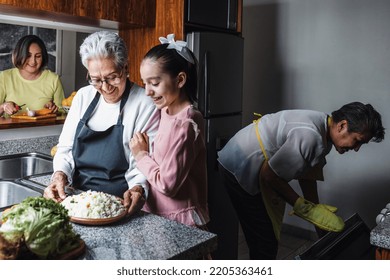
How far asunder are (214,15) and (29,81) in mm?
1113

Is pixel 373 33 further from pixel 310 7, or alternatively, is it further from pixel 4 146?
pixel 4 146

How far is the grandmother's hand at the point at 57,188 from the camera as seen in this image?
4.28 ft

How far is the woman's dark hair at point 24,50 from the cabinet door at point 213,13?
78 centimetres

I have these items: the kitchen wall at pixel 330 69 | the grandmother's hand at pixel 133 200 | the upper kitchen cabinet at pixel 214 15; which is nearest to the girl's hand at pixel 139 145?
the grandmother's hand at pixel 133 200

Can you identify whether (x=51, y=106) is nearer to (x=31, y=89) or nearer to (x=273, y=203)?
(x=31, y=89)

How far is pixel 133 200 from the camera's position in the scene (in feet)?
4.07

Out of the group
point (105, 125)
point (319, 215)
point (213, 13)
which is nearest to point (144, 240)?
point (105, 125)

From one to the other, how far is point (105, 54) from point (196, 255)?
0.72 metres

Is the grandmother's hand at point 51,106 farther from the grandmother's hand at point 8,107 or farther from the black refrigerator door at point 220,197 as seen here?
the black refrigerator door at point 220,197

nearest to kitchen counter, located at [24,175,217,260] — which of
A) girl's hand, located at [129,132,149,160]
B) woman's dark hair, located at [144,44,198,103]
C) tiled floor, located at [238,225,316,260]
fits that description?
girl's hand, located at [129,132,149,160]
